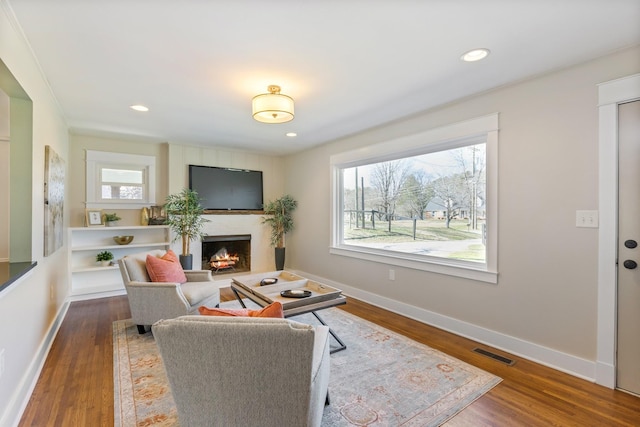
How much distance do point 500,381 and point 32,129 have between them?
3.90 m

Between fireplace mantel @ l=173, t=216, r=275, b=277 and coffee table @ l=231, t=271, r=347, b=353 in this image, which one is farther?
fireplace mantel @ l=173, t=216, r=275, b=277

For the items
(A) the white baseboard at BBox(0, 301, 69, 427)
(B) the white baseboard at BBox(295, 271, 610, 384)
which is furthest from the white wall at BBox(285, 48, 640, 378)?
(A) the white baseboard at BBox(0, 301, 69, 427)

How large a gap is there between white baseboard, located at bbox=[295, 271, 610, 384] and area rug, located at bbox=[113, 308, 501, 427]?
1.75ft

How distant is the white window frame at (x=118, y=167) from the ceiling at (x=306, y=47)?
1.36m

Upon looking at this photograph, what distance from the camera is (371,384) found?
7.10 feet

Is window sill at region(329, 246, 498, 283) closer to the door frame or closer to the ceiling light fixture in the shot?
the door frame

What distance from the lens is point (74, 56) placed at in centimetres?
221

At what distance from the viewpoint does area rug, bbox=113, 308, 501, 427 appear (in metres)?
1.83

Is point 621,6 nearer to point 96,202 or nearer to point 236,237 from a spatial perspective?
point 236,237

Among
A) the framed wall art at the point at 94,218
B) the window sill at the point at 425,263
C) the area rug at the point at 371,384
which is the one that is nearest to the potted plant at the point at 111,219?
the framed wall art at the point at 94,218

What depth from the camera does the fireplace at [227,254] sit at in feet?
17.3

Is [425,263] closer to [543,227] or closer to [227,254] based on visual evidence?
[543,227]

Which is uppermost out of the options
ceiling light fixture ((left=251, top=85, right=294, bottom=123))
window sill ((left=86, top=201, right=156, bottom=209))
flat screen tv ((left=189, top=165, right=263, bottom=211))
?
ceiling light fixture ((left=251, top=85, right=294, bottom=123))

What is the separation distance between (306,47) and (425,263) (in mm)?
2496
